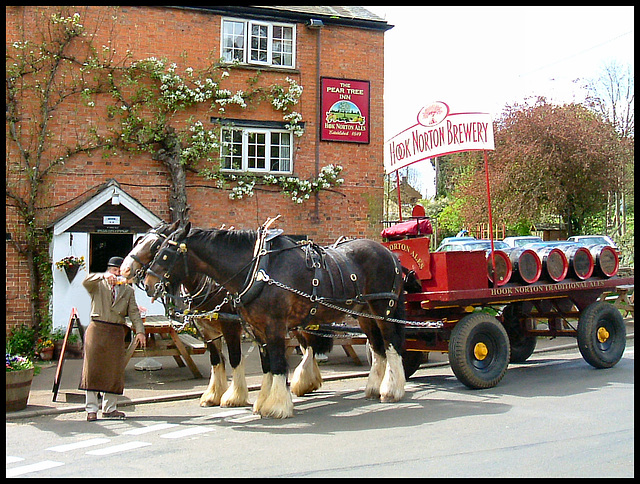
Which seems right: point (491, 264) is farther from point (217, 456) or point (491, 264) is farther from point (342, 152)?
point (342, 152)

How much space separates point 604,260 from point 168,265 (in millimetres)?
6902

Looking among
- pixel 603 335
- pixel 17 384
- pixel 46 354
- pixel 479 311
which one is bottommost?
pixel 46 354

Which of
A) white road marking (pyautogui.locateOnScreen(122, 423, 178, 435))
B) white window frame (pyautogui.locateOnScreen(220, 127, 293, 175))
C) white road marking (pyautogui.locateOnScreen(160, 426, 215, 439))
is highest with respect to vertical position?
white window frame (pyautogui.locateOnScreen(220, 127, 293, 175))

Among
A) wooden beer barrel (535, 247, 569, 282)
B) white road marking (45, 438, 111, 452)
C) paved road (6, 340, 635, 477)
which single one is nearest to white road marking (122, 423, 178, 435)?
paved road (6, 340, 635, 477)

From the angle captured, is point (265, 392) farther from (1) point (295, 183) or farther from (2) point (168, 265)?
(1) point (295, 183)

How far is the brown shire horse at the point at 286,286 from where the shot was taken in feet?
25.3

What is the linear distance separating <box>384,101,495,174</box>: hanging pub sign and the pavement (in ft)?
11.4

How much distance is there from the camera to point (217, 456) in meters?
6.12

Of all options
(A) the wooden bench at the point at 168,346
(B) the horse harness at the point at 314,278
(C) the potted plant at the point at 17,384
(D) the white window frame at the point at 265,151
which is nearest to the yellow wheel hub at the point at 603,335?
(B) the horse harness at the point at 314,278

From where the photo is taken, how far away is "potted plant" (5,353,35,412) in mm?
8273

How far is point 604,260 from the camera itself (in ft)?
35.7

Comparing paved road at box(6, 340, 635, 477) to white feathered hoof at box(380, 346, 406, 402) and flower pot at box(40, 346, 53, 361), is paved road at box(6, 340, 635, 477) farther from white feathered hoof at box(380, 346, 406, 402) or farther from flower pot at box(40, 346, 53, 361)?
flower pot at box(40, 346, 53, 361)

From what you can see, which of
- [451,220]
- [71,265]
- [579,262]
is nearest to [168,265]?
[579,262]

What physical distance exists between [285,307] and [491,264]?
3304mm
